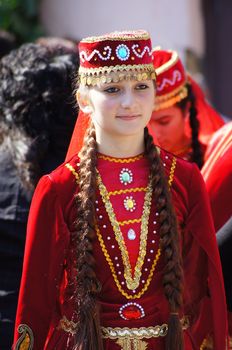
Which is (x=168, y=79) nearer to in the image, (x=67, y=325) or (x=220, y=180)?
(x=220, y=180)

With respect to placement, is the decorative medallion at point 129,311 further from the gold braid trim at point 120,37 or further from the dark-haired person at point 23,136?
the gold braid trim at point 120,37

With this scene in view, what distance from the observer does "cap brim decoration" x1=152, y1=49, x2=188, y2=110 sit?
396 centimetres

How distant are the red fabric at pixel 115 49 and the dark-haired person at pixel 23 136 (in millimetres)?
556

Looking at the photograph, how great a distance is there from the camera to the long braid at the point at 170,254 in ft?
9.05

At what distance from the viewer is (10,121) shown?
3367 mm

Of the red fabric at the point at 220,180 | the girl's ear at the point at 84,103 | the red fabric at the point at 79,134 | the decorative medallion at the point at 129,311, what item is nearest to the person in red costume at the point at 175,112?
the red fabric at the point at 220,180

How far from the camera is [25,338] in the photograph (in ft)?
9.17

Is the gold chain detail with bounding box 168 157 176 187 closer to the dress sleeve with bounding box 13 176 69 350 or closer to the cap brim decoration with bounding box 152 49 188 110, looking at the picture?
the dress sleeve with bounding box 13 176 69 350

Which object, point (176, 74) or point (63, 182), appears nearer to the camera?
point (63, 182)

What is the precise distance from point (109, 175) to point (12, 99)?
0.72 meters

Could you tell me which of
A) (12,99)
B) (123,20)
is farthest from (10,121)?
(123,20)

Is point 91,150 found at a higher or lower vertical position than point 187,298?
higher

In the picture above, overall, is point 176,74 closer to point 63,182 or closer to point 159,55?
point 159,55

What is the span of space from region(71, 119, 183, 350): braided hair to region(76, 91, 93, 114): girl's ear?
0.10 m
